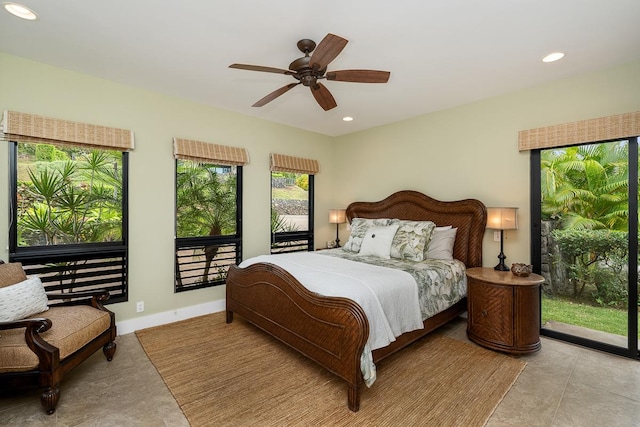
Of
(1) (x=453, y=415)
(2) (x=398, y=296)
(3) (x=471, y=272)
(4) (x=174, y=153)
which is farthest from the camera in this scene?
(4) (x=174, y=153)

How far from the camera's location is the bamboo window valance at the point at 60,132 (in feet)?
8.51

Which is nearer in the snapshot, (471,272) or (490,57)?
(490,57)

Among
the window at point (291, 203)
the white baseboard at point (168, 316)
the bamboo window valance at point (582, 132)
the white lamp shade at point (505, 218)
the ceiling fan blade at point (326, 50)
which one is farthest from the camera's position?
the window at point (291, 203)

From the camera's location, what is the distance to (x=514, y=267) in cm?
286

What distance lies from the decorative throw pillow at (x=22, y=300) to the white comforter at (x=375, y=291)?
6.22ft

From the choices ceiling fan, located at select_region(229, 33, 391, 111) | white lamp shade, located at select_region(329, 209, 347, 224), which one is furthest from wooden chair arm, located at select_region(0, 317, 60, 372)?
white lamp shade, located at select_region(329, 209, 347, 224)

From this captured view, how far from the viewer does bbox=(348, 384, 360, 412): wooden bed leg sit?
6.38ft

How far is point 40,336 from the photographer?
197cm

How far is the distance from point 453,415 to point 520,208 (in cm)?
231

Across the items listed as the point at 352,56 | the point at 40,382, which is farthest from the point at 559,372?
the point at 40,382

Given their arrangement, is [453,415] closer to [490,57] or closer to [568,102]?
[490,57]

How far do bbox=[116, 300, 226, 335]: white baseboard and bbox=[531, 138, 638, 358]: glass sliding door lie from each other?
3796 mm

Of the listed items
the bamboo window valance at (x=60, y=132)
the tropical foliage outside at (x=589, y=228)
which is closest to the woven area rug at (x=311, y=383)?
the tropical foliage outside at (x=589, y=228)

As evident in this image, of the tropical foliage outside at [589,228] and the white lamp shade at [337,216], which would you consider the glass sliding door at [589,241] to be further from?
the white lamp shade at [337,216]
